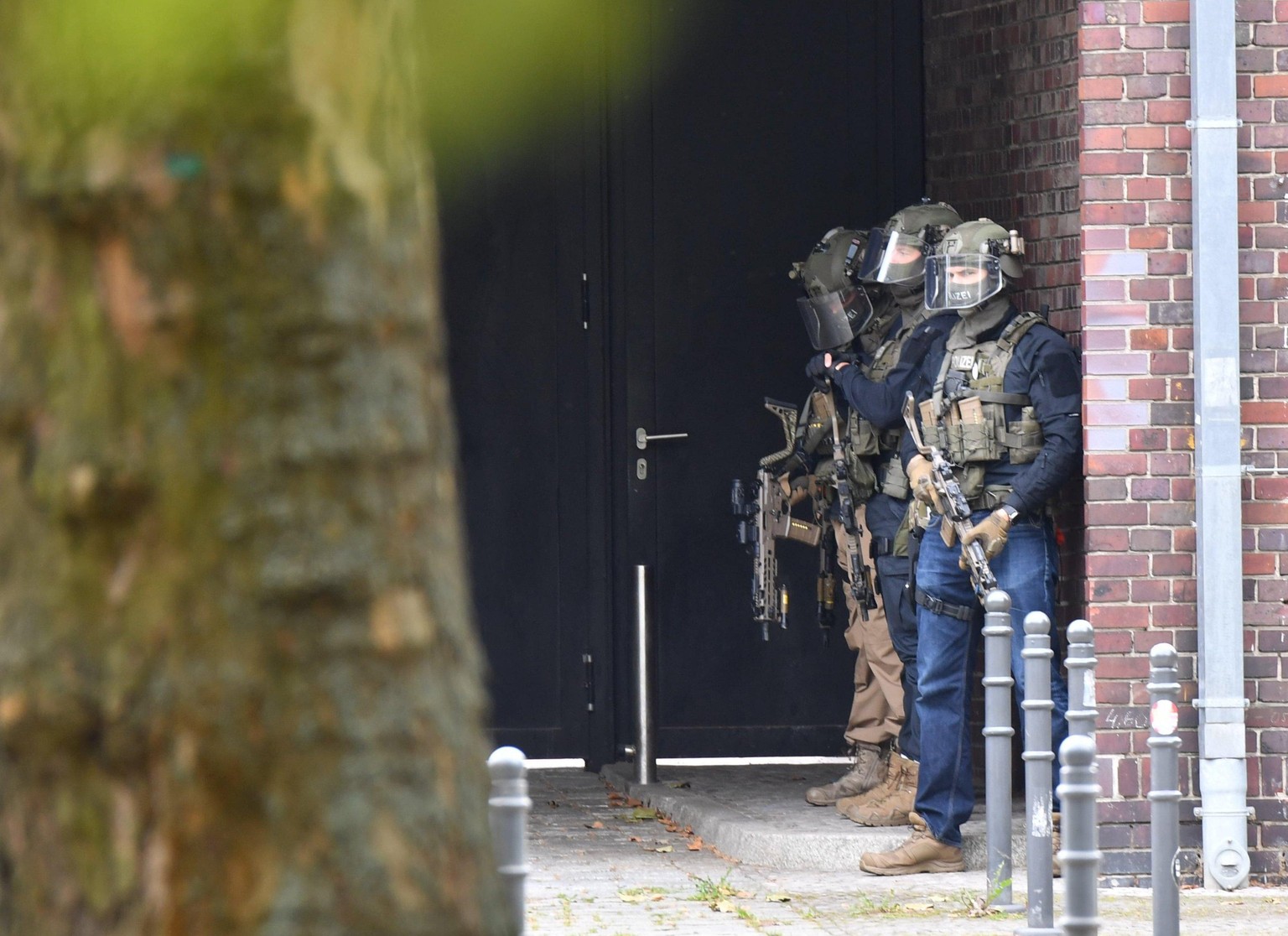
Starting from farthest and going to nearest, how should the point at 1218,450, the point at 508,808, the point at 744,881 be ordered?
the point at 744,881 < the point at 1218,450 < the point at 508,808

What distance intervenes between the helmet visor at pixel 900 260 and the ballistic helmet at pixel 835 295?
23 cm

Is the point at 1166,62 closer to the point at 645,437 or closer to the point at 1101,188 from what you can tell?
the point at 1101,188

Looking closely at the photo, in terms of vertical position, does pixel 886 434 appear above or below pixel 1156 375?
below

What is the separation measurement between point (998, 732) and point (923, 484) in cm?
146

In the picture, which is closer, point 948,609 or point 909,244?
point 948,609

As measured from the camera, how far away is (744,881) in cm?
714

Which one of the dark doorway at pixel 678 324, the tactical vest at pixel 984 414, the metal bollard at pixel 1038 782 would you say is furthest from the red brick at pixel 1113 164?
the dark doorway at pixel 678 324

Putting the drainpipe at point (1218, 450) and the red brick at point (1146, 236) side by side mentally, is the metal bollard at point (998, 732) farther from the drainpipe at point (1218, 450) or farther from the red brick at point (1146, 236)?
the red brick at point (1146, 236)

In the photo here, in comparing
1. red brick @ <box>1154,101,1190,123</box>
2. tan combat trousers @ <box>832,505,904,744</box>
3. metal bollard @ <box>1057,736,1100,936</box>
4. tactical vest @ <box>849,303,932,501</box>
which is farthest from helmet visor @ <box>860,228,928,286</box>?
metal bollard @ <box>1057,736,1100,936</box>

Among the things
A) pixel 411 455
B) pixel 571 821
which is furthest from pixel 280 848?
pixel 571 821

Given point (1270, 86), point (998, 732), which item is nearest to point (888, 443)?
point (1270, 86)

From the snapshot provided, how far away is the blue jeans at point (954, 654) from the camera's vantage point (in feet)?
23.0

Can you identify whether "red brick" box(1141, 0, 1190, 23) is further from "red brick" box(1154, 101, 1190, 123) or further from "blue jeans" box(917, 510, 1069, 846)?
"blue jeans" box(917, 510, 1069, 846)

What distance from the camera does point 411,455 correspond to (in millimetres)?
2016
